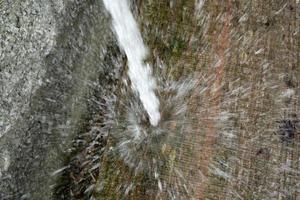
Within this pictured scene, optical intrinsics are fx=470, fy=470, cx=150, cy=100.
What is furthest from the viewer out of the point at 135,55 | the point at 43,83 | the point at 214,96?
the point at 135,55

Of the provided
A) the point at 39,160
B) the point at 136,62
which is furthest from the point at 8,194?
the point at 136,62

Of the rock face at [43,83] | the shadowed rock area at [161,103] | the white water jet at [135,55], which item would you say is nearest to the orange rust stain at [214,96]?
the shadowed rock area at [161,103]

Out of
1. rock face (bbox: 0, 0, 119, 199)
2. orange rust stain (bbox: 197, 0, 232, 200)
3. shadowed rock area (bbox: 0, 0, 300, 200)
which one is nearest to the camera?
A: rock face (bbox: 0, 0, 119, 199)

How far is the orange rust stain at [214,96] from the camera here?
277cm

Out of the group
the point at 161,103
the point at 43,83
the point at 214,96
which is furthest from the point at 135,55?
the point at 43,83

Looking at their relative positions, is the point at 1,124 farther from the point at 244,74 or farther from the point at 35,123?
the point at 244,74

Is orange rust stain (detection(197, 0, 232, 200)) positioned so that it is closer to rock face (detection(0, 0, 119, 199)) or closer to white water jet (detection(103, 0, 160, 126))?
white water jet (detection(103, 0, 160, 126))

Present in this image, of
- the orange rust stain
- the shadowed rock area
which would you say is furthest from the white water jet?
the orange rust stain

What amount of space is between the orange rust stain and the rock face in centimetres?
71

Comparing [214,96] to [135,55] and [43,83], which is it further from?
[43,83]

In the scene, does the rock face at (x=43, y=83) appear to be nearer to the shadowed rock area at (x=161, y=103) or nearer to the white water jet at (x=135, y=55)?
the shadowed rock area at (x=161, y=103)

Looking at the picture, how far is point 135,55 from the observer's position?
10.2ft

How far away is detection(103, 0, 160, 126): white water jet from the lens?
2.99 metres

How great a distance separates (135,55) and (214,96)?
1.93 ft
